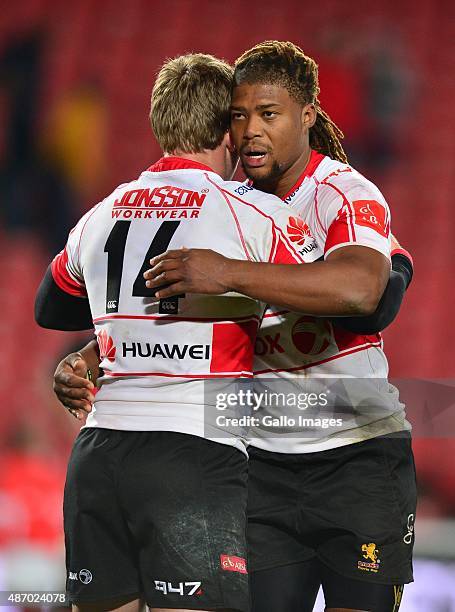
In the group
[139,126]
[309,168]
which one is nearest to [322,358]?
[309,168]

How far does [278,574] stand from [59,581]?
6.75 ft

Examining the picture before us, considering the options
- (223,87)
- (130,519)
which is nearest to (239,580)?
(130,519)

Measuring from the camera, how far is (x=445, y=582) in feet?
12.2

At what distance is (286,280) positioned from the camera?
5.74 ft

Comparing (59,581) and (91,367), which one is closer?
(91,367)

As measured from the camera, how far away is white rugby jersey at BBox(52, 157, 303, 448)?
1753 millimetres

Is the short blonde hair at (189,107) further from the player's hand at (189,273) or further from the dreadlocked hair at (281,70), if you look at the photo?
the player's hand at (189,273)

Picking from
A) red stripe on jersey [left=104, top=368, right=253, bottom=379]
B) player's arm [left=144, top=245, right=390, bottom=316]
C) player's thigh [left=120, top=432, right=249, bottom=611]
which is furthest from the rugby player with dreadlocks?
player's thigh [left=120, top=432, right=249, bottom=611]

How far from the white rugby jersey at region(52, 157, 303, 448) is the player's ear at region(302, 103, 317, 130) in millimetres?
466

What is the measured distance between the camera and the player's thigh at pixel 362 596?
82.3 inches

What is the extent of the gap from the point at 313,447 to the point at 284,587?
0.33 metres

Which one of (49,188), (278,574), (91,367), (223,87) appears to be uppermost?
(49,188)

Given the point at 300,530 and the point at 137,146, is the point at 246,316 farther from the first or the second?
the point at 137,146

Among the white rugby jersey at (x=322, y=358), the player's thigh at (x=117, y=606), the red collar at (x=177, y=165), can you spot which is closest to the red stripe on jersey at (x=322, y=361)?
the white rugby jersey at (x=322, y=358)
